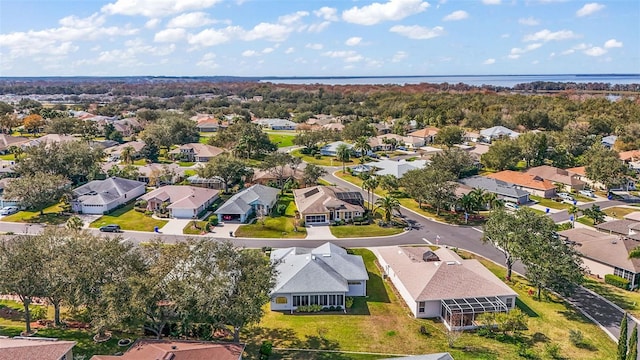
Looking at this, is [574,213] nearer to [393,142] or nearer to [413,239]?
[413,239]

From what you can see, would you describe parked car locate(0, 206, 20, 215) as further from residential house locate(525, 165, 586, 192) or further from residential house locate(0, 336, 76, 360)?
residential house locate(525, 165, 586, 192)

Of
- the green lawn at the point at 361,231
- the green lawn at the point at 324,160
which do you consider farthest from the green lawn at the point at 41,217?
the green lawn at the point at 324,160

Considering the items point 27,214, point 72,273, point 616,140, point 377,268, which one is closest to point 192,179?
point 27,214

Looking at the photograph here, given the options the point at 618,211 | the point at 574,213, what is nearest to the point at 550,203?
the point at 574,213

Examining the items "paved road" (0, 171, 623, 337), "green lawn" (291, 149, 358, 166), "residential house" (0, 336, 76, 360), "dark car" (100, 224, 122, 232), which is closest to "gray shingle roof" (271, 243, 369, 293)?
"paved road" (0, 171, 623, 337)

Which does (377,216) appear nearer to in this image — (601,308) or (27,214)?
(601,308)

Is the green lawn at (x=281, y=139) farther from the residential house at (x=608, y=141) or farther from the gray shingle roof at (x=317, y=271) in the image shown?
the residential house at (x=608, y=141)
